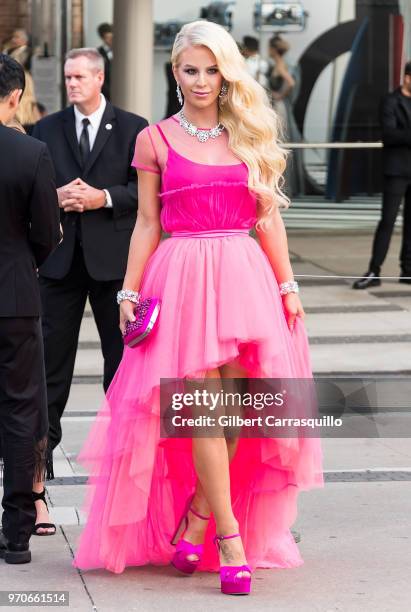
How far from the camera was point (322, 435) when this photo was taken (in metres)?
7.39

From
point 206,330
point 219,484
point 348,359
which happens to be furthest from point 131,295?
point 348,359

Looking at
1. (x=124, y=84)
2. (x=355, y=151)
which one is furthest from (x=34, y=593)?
(x=355, y=151)

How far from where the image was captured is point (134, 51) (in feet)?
44.2

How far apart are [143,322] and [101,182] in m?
1.36

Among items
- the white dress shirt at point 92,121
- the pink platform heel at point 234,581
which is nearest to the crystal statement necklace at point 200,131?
the white dress shirt at point 92,121

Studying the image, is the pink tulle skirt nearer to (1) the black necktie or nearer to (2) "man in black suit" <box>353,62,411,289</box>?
(1) the black necktie

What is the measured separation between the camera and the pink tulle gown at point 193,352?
4730mm

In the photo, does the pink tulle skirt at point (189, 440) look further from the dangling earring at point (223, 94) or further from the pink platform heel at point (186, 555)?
the dangling earring at point (223, 94)

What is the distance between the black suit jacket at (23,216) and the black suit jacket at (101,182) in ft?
3.01

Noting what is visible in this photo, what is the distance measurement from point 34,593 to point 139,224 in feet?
4.32

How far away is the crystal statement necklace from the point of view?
4.86 meters

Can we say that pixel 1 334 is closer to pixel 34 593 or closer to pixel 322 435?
pixel 34 593

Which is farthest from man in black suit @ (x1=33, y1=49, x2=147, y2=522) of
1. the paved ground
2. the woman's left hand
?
the woman's left hand

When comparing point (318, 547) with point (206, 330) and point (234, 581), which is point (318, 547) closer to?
point (234, 581)
